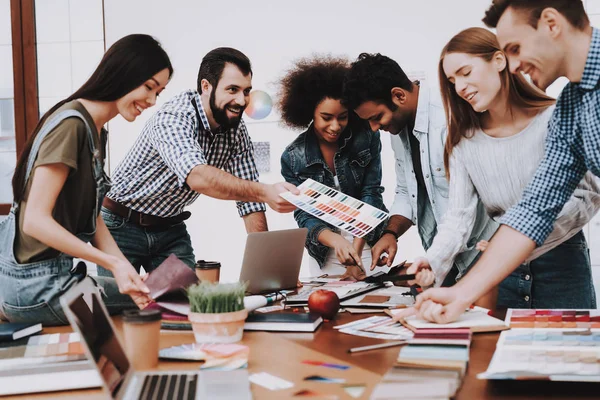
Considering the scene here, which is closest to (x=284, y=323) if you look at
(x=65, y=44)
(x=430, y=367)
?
(x=430, y=367)

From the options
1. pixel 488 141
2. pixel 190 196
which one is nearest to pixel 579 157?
pixel 488 141

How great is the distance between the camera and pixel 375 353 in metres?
1.35

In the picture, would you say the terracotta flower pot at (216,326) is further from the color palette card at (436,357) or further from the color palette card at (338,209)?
the color palette card at (338,209)

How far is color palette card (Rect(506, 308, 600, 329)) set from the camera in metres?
1.45

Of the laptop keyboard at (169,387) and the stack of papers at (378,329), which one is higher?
the laptop keyboard at (169,387)

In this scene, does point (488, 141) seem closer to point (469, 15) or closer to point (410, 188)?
point (410, 188)

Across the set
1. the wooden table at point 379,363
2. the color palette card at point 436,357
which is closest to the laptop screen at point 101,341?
the wooden table at point 379,363

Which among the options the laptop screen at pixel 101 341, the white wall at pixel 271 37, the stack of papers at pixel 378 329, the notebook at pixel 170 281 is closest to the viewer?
the laptop screen at pixel 101 341

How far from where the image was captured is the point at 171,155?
2.40 metres

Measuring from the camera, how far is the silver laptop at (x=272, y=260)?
6.52 feet

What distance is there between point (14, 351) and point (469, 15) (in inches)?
136

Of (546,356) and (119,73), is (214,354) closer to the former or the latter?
(546,356)

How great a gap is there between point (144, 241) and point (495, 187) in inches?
55.3

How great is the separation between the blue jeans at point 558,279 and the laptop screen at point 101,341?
1.32 meters
